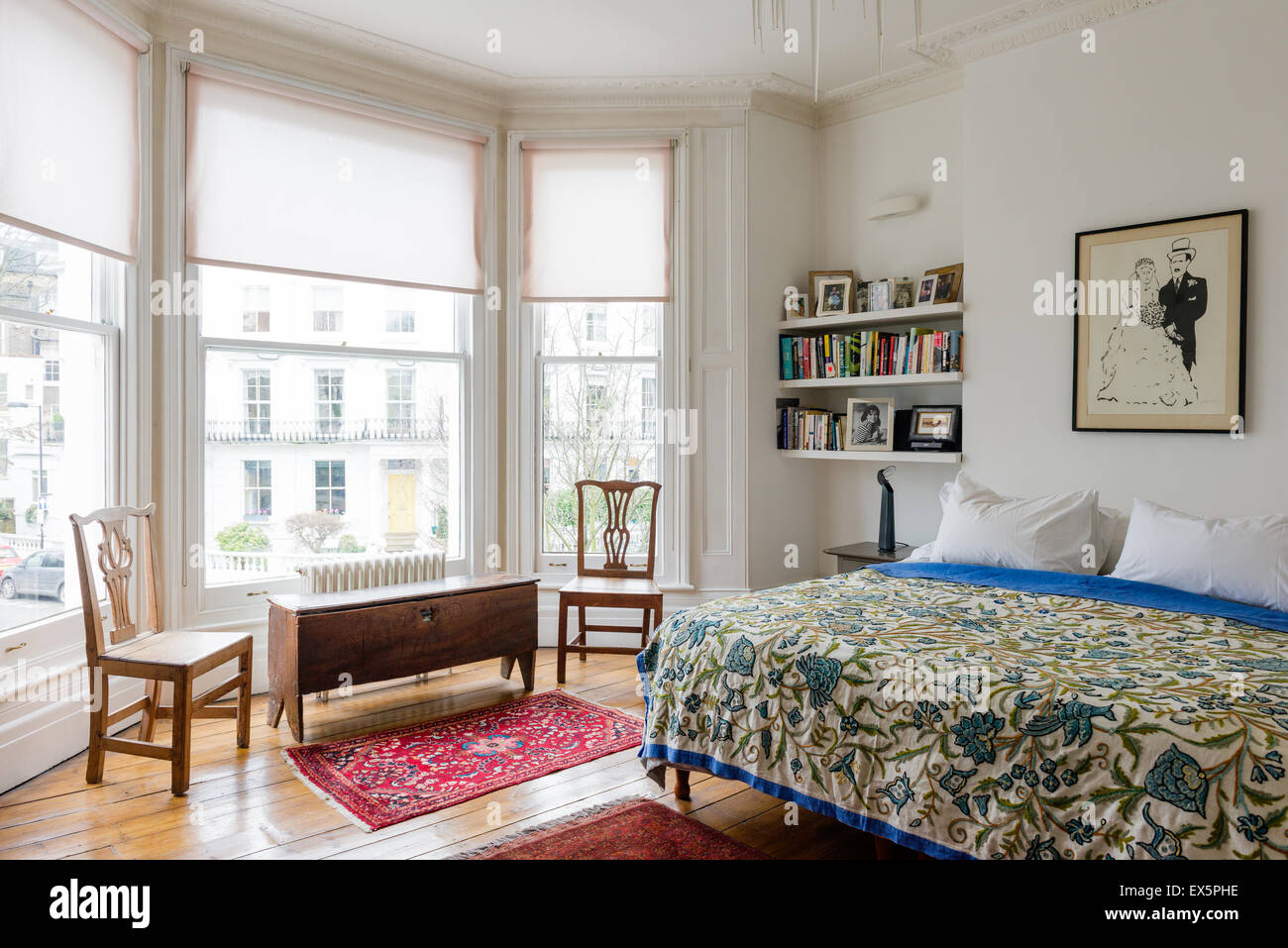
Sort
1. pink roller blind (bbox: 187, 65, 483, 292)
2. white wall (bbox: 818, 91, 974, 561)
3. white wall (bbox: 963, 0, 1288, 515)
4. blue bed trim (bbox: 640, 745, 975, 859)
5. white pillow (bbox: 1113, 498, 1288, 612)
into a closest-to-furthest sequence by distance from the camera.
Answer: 1. blue bed trim (bbox: 640, 745, 975, 859)
2. white pillow (bbox: 1113, 498, 1288, 612)
3. white wall (bbox: 963, 0, 1288, 515)
4. pink roller blind (bbox: 187, 65, 483, 292)
5. white wall (bbox: 818, 91, 974, 561)

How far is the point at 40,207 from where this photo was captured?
2.93 metres

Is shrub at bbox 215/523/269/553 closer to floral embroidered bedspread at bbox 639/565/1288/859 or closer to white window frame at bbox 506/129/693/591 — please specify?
white window frame at bbox 506/129/693/591

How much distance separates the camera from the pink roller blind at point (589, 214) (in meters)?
4.59

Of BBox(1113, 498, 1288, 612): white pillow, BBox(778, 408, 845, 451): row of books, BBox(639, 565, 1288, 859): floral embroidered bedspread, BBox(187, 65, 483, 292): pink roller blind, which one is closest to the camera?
BBox(639, 565, 1288, 859): floral embroidered bedspread

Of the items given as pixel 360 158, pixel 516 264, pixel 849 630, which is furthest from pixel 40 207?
pixel 849 630

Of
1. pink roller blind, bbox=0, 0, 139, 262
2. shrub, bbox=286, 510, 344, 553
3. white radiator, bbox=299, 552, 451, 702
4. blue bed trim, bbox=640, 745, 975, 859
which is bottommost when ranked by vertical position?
blue bed trim, bbox=640, 745, 975, 859

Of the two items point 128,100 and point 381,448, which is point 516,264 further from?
point 128,100

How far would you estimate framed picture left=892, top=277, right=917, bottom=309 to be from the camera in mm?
4371

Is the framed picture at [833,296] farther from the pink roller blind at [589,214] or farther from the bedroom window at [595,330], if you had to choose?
the pink roller blind at [589,214]

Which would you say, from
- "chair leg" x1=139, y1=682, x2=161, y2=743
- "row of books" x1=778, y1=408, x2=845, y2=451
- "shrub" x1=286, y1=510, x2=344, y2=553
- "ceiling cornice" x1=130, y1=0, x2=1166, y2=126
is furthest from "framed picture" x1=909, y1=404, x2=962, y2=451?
"chair leg" x1=139, y1=682, x2=161, y2=743

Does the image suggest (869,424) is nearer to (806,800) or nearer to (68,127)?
(806,800)

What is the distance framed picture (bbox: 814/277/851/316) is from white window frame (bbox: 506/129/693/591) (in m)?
0.75

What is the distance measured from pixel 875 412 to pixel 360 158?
2891 millimetres

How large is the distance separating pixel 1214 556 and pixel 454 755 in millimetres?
2690
